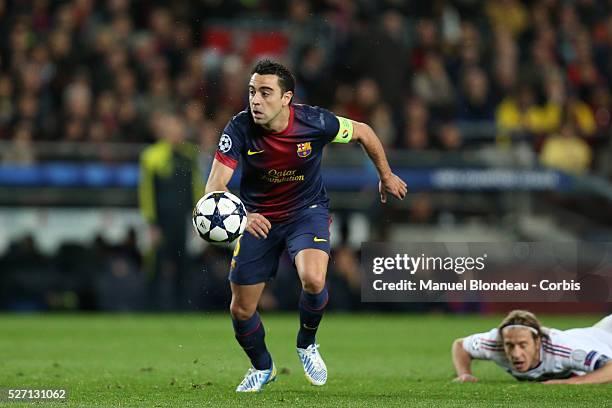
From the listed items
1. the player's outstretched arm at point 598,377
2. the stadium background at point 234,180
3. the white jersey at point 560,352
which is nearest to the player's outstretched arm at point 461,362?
the white jersey at point 560,352

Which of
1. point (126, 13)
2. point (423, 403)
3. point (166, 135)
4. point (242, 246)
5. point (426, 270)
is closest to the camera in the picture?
point (423, 403)

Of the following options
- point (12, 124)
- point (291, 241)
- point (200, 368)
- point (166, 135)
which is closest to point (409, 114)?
point (166, 135)

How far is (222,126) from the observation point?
54.7 ft

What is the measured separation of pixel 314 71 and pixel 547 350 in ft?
32.9

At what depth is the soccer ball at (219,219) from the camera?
7.91 meters

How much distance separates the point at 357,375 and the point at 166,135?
6532 mm

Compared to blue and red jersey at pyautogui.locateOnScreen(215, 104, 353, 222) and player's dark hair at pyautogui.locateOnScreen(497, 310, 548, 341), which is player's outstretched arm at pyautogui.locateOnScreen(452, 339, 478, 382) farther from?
blue and red jersey at pyautogui.locateOnScreen(215, 104, 353, 222)

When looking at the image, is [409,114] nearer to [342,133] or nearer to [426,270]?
[426,270]

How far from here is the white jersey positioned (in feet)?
29.2

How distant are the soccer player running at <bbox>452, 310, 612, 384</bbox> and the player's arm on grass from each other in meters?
1.94

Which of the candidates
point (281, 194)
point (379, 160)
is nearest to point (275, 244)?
point (281, 194)

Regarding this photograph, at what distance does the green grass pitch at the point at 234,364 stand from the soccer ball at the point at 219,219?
40.0 inches

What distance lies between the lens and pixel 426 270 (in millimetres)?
12516

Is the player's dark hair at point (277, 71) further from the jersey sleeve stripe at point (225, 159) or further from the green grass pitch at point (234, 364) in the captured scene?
the green grass pitch at point (234, 364)
